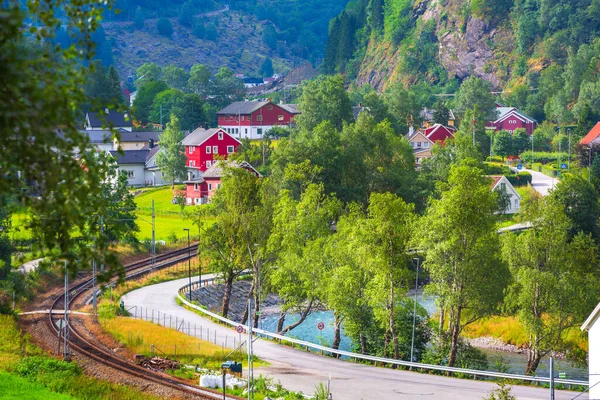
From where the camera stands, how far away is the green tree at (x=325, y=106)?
8575 centimetres

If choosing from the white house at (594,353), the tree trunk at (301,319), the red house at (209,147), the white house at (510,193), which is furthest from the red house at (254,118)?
the white house at (594,353)

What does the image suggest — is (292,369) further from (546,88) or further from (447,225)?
(546,88)

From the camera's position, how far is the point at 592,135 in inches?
3829

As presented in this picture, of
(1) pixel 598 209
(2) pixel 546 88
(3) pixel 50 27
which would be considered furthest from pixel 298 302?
(2) pixel 546 88

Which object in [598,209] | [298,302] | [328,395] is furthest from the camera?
[598,209]

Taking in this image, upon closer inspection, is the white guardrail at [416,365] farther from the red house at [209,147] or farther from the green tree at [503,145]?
the green tree at [503,145]

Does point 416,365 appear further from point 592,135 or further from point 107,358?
point 592,135

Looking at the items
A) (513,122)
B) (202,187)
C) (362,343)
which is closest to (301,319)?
(362,343)

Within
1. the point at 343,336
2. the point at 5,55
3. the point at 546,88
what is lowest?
the point at 343,336

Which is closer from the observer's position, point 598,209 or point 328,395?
point 328,395

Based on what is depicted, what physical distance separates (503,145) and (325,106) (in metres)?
22.8

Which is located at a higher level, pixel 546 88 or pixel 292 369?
pixel 546 88

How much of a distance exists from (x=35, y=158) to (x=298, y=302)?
3619 cm

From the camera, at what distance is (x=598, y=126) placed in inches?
3875
